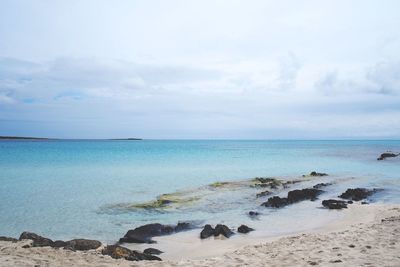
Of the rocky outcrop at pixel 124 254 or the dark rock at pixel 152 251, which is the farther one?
the dark rock at pixel 152 251

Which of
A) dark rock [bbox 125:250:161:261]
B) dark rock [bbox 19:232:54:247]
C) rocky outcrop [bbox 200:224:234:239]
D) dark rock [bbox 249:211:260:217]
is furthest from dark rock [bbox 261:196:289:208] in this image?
dark rock [bbox 19:232:54:247]

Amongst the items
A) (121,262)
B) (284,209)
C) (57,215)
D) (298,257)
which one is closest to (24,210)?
(57,215)

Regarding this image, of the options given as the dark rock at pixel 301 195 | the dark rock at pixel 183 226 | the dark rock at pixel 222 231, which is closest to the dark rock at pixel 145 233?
the dark rock at pixel 183 226

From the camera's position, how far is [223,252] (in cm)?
1169

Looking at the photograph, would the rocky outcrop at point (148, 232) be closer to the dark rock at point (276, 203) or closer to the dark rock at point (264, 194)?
the dark rock at point (276, 203)

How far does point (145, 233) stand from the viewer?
14.4m

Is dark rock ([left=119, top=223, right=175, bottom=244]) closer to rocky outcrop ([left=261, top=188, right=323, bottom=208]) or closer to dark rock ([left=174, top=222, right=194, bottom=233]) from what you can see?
dark rock ([left=174, top=222, right=194, bottom=233])

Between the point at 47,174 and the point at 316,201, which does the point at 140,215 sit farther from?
the point at 47,174

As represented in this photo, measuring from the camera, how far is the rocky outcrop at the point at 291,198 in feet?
68.8

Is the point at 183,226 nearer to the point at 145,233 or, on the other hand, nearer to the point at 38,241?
the point at 145,233

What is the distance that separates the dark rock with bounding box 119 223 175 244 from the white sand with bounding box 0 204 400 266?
1469 mm

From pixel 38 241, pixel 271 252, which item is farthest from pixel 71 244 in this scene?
pixel 271 252

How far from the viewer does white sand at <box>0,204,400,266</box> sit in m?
9.34

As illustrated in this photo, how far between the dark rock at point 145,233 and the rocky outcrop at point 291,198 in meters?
7.80
